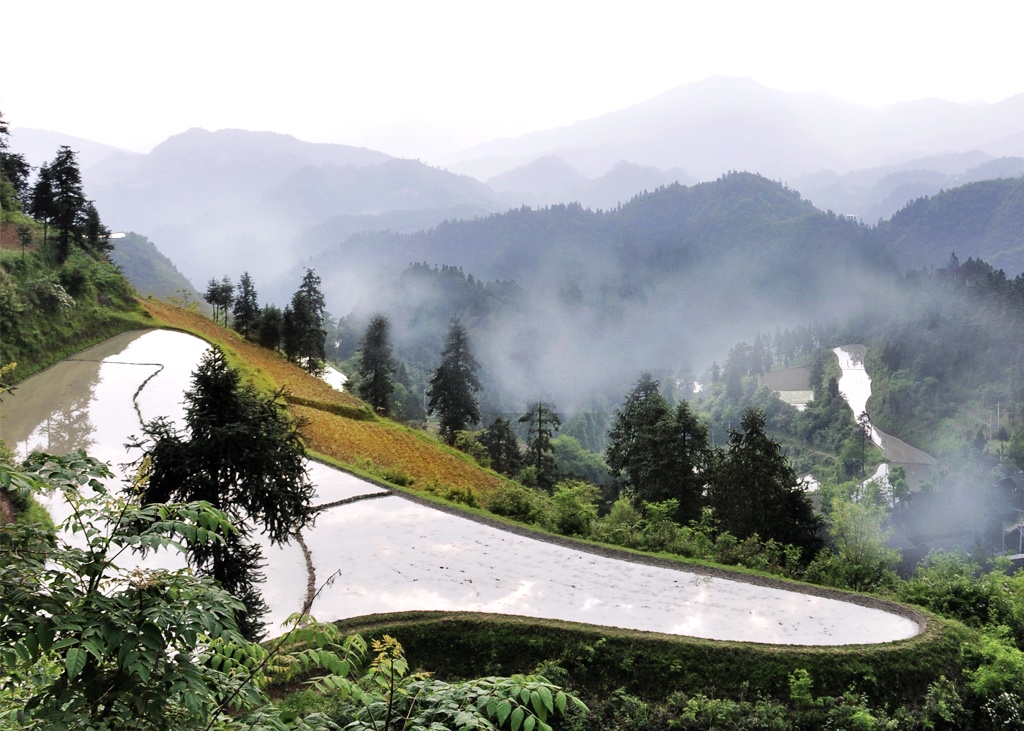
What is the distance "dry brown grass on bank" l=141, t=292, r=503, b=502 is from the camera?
2055cm

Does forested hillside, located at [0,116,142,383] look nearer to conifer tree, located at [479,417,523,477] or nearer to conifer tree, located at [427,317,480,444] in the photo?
conifer tree, located at [427,317,480,444]

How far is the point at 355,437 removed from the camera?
2412 cm

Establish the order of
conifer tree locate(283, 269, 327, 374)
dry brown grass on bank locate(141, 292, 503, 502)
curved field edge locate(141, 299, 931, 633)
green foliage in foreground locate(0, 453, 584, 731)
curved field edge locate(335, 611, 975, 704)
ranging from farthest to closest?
1. conifer tree locate(283, 269, 327, 374)
2. dry brown grass on bank locate(141, 292, 503, 502)
3. curved field edge locate(141, 299, 931, 633)
4. curved field edge locate(335, 611, 975, 704)
5. green foliage in foreground locate(0, 453, 584, 731)

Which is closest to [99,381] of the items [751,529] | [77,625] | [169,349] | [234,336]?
[169,349]

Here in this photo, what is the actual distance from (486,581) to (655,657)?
11.8 feet

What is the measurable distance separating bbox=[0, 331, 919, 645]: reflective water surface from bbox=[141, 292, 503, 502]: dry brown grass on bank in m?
2.33

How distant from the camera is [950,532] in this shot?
59.6 m

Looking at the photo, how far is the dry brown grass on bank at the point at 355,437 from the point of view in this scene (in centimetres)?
2055

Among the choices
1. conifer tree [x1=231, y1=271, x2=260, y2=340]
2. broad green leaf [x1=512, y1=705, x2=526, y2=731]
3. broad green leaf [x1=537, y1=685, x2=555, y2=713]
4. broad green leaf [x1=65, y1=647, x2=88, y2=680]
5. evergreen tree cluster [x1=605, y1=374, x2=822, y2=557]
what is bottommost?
evergreen tree cluster [x1=605, y1=374, x2=822, y2=557]

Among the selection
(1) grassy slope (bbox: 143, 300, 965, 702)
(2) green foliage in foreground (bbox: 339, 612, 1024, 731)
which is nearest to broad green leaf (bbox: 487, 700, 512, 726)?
(2) green foliage in foreground (bbox: 339, 612, 1024, 731)

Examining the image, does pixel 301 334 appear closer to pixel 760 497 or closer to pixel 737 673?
pixel 760 497

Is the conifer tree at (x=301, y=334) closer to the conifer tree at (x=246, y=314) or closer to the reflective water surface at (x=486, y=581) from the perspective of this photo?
the conifer tree at (x=246, y=314)

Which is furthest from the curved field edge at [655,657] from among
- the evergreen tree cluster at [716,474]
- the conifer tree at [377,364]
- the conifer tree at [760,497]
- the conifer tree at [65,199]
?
the conifer tree at [377,364]

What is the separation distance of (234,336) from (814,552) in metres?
30.5
